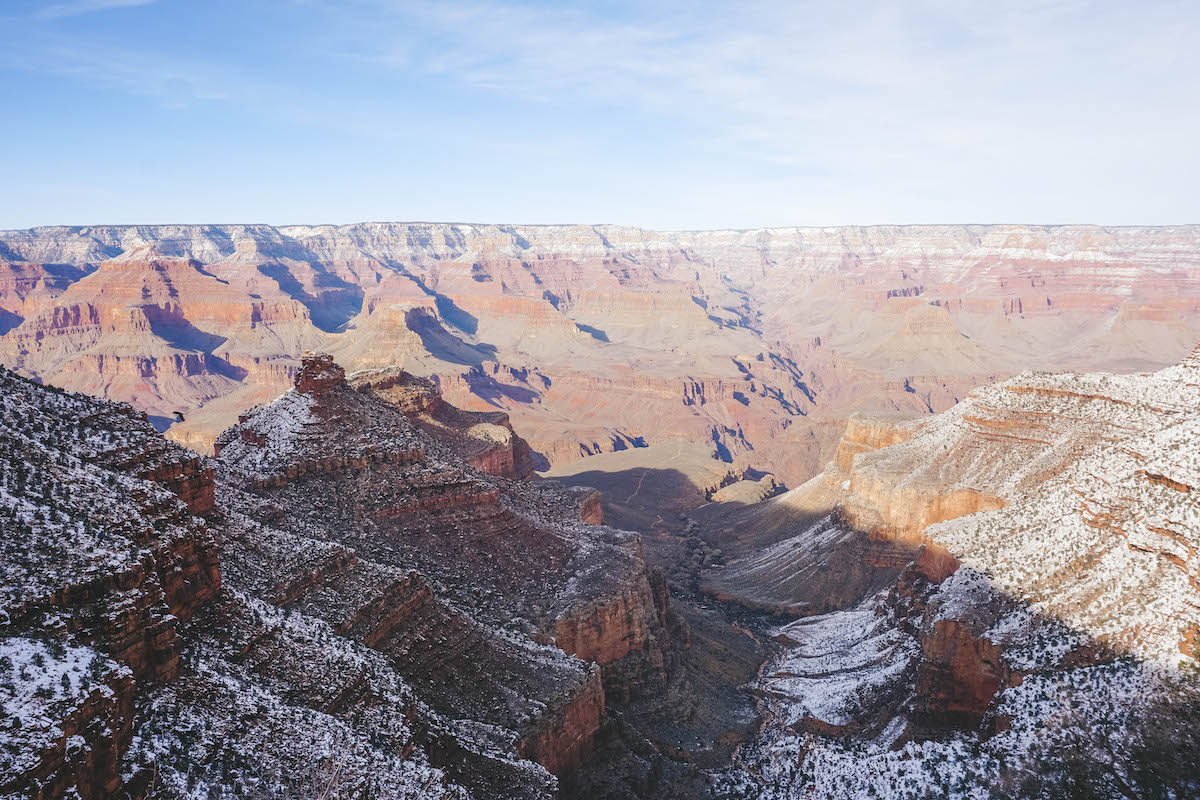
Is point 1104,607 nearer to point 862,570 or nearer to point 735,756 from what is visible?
point 735,756

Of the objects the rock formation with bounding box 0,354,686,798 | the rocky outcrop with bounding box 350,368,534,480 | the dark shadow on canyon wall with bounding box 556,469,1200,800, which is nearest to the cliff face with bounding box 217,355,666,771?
the rock formation with bounding box 0,354,686,798

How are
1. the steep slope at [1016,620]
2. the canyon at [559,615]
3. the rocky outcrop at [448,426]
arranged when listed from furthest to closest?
the rocky outcrop at [448,426], the steep slope at [1016,620], the canyon at [559,615]

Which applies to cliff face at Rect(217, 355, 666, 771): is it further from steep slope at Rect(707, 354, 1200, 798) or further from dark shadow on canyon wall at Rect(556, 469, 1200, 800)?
steep slope at Rect(707, 354, 1200, 798)

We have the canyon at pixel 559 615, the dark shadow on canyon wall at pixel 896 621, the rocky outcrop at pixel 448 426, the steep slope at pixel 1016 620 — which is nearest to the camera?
the canyon at pixel 559 615

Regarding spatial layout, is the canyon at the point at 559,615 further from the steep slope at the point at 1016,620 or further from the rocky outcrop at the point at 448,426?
the rocky outcrop at the point at 448,426

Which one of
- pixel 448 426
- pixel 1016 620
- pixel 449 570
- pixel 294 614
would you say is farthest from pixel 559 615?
pixel 448 426

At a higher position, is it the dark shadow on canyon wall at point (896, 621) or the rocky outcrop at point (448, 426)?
the rocky outcrop at point (448, 426)

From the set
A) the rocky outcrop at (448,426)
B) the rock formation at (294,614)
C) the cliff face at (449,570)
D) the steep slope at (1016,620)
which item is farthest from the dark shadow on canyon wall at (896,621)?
the rocky outcrop at (448,426)

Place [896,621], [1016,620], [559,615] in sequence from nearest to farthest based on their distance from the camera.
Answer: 1. [1016,620]
2. [559,615]
3. [896,621]

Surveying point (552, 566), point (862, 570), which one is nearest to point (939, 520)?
point (862, 570)

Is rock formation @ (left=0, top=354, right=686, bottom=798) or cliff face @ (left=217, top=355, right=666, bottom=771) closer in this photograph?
rock formation @ (left=0, top=354, right=686, bottom=798)

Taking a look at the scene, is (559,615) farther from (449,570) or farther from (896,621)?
(896,621)
